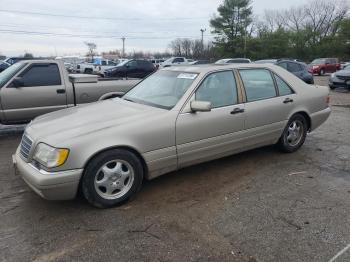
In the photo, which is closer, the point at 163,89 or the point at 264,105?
the point at 163,89

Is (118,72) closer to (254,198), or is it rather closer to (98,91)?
(98,91)

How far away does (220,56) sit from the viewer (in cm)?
5859

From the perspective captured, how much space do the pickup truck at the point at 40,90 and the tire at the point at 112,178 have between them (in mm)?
4018

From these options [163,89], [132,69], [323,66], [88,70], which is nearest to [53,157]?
[163,89]

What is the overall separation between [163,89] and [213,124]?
872 mm

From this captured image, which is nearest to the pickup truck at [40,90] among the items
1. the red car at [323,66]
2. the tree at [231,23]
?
the red car at [323,66]

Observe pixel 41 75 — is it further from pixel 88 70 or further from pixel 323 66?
pixel 323 66

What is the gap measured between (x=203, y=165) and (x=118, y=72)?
756 inches

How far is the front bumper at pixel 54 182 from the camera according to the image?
3.32m

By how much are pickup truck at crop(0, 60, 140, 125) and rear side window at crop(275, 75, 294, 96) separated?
12.7 feet

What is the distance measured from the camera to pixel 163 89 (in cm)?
466

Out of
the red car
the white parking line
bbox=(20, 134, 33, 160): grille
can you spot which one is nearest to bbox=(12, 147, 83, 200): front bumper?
bbox=(20, 134, 33, 160): grille

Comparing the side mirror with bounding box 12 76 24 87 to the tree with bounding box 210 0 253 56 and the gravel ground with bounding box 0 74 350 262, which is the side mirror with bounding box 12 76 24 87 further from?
the tree with bounding box 210 0 253 56

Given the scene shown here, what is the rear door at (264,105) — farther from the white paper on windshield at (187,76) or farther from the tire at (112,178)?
the tire at (112,178)
